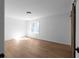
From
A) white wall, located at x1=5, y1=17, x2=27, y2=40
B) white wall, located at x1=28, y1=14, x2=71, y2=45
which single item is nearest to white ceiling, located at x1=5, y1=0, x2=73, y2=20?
white wall, located at x1=28, y1=14, x2=71, y2=45

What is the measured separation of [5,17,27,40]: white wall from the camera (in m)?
8.76

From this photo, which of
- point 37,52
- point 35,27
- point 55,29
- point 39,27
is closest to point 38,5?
point 37,52

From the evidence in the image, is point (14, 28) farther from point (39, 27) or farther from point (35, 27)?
point (39, 27)

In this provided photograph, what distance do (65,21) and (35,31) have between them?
4.39 meters

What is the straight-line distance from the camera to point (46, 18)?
8414 millimetres

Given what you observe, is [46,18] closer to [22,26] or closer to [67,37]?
[67,37]

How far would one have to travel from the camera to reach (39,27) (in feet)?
30.9

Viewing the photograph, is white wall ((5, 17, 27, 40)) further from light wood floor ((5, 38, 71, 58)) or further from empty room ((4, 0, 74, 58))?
light wood floor ((5, 38, 71, 58))

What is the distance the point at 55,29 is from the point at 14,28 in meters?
4.73

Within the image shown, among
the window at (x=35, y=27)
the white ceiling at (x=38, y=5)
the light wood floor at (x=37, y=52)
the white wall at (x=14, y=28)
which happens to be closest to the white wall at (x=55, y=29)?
the window at (x=35, y=27)

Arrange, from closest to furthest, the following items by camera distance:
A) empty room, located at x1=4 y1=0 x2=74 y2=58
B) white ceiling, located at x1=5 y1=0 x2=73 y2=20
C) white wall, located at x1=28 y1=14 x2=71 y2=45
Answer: white ceiling, located at x1=5 y1=0 x2=73 y2=20 < empty room, located at x1=4 y1=0 x2=74 y2=58 < white wall, located at x1=28 y1=14 x2=71 y2=45

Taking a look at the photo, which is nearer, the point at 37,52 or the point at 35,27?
the point at 37,52

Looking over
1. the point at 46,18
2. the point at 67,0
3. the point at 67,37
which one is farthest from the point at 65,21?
the point at 67,0

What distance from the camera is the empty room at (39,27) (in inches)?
189
